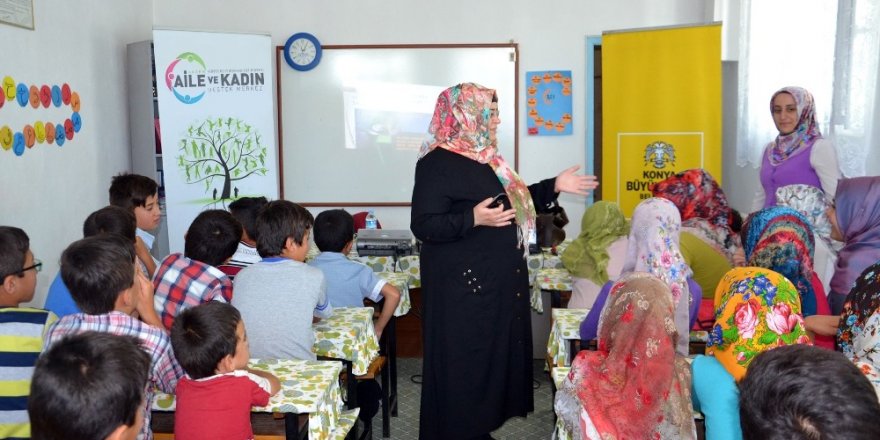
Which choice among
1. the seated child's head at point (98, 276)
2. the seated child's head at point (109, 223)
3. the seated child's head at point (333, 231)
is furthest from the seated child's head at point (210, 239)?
the seated child's head at point (98, 276)

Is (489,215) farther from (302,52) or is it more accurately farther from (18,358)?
(302,52)

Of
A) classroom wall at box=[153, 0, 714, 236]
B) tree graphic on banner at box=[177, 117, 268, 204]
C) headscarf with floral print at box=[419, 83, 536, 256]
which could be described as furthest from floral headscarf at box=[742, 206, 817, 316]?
tree graphic on banner at box=[177, 117, 268, 204]

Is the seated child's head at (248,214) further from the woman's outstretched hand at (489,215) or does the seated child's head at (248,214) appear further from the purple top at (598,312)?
the purple top at (598,312)

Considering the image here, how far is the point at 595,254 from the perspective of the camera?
3.65 m

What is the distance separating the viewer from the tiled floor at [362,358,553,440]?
12.3 ft

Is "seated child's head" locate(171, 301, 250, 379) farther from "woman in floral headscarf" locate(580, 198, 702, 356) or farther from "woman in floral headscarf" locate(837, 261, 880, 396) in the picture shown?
"woman in floral headscarf" locate(837, 261, 880, 396)

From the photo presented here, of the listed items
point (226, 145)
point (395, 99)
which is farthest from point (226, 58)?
point (395, 99)

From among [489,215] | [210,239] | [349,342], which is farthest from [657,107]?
[210,239]

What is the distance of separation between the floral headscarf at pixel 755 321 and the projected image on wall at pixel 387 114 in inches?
166

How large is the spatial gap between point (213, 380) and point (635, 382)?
1127mm

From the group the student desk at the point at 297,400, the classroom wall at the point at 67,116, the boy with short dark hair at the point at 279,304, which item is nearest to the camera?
the student desk at the point at 297,400

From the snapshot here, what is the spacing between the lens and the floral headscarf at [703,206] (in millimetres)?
3607

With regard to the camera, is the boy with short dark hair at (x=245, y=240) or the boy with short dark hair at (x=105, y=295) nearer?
the boy with short dark hair at (x=105, y=295)

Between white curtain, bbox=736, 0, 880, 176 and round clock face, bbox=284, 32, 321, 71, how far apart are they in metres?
3.03
